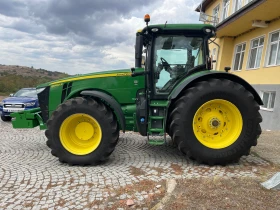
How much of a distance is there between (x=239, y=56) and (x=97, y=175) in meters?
12.8

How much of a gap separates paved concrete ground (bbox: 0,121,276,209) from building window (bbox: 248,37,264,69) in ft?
27.2

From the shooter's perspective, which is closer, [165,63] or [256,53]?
[165,63]

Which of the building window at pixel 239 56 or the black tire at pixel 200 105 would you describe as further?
the building window at pixel 239 56

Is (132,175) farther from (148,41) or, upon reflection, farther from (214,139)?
(148,41)

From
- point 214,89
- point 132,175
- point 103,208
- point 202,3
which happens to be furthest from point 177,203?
point 202,3

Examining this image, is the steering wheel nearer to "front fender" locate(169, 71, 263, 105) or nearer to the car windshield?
"front fender" locate(169, 71, 263, 105)

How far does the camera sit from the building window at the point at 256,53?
38.1ft

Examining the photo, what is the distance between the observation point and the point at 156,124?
457 cm

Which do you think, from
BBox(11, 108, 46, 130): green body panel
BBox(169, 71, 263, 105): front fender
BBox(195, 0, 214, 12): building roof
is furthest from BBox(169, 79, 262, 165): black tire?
BBox(195, 0, 214, 12): building roof

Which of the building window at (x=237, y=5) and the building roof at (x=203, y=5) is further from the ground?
the building roof at (x=203, y=5)

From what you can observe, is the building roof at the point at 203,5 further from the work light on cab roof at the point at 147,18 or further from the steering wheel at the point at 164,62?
the work light on cab roof at the point at 147,18

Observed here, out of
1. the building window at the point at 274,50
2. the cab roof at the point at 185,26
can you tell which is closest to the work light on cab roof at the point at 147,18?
the cab roof at the point at 185,26

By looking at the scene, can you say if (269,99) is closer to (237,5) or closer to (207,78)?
(237,5)

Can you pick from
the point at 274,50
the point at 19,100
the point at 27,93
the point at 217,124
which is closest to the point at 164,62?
the point at 217,124
